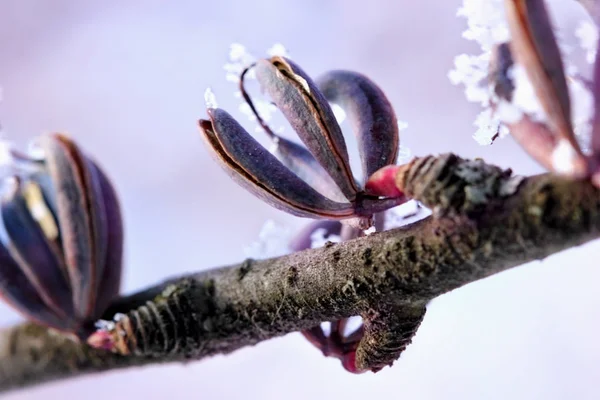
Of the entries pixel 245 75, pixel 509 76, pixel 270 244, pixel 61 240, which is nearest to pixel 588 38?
pixel 509 76

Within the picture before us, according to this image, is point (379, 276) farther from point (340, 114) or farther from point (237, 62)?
point (237, 62)

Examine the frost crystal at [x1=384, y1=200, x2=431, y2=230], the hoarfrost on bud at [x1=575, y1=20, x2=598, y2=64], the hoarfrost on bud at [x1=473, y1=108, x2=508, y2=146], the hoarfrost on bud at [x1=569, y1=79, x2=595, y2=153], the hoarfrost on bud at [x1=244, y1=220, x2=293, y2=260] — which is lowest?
the hoarfrost on bud at [x1=244, y1=220, x2=293, y2=260]

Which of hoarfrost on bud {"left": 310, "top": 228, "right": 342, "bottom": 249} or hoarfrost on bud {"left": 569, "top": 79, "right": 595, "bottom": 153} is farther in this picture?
hoarfrost on bud {"left": 310, "top": 228, "right": 342, "bottom": 249}

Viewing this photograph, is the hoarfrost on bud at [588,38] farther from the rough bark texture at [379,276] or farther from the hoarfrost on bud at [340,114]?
the hoarfrost on bud at [340,114]

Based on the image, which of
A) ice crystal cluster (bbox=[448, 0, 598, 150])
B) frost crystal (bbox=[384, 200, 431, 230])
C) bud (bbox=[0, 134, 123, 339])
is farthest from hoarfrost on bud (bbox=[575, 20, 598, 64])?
bud (bbox=[0, 134, 123, 339])

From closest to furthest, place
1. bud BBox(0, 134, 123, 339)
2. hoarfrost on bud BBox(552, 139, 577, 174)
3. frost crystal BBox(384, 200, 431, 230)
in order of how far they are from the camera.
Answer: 1. hoarfrost on bud BBox(552, 139, 577, 174)
2. frost crystal BBox(384, 200, 431, 230)
3. bud BBox(0, 134, 123, 339)

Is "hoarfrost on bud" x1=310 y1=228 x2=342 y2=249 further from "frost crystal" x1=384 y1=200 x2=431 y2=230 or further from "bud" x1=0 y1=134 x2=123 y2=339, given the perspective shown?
"bud" x1=0 y1=134 x2=123 y2=339
